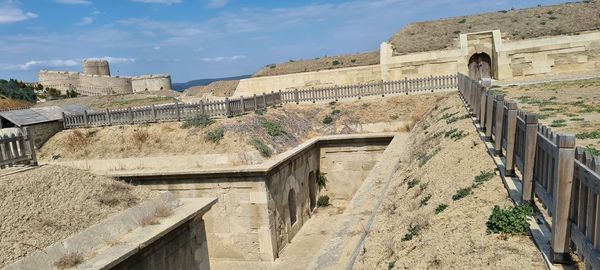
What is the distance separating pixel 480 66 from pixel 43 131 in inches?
1039

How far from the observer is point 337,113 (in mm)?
23547

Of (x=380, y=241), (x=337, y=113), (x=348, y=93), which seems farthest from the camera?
(x=348, y=93)

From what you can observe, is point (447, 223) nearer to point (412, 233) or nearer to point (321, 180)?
point (412, 233)

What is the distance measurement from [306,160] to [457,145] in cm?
970

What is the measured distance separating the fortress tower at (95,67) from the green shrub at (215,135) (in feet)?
187

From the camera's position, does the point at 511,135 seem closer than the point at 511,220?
No

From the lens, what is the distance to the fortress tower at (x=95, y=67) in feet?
215

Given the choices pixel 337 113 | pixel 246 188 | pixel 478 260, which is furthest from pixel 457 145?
pixel 337 113

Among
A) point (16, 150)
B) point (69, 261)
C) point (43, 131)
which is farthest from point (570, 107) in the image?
point (43, 131)

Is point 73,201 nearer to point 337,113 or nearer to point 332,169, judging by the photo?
point 332,169

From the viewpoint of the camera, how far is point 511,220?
5172mm

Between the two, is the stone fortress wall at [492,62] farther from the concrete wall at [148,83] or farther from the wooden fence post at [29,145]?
the concrete wall at [148,83]

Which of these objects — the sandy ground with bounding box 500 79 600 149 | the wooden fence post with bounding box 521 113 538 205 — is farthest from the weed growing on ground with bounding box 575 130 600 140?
the wooden fence post with bounding box 521 113 538 205

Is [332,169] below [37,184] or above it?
below
